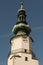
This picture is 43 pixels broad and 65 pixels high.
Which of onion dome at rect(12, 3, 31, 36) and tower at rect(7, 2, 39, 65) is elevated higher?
onion dome at rect(12, 3, 31, 36)

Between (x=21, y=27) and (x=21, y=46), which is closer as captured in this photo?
(x=21, y=46)

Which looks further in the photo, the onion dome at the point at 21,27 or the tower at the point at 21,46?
the onion dome at the point at 21,27

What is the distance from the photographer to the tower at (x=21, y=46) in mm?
55031

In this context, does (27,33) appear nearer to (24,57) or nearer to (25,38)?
(25,38)

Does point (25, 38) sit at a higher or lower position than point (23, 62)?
higher

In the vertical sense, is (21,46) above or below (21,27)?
below

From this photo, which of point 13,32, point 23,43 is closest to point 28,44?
point 23,43

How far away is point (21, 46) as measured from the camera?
56562mm

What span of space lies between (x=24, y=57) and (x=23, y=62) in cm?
98

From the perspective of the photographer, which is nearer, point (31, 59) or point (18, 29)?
point (31, 59)

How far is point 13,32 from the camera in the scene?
60031 mm

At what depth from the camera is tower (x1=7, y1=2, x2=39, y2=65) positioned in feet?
181

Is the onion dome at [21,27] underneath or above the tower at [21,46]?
above

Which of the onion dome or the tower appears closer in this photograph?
the tower
